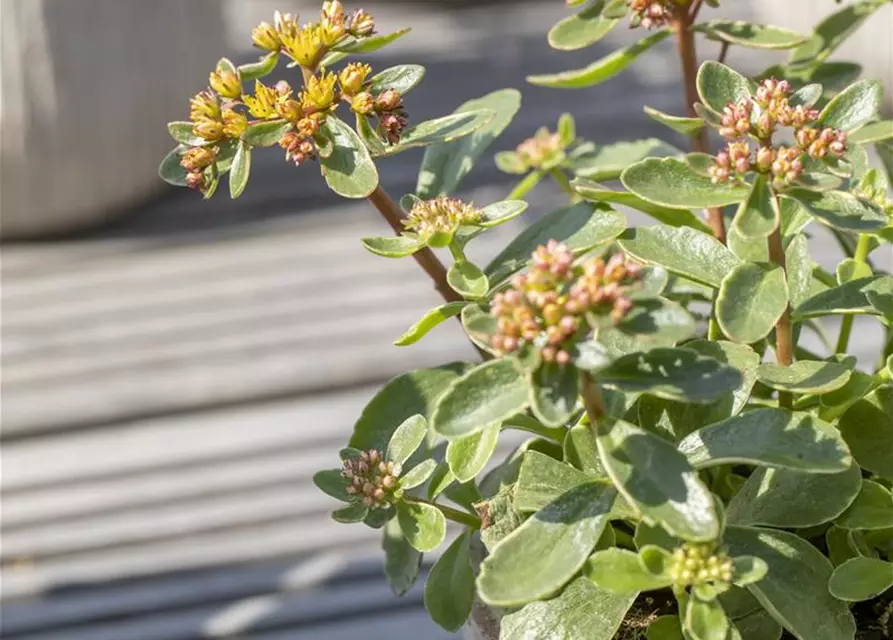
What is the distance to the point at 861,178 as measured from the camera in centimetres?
58

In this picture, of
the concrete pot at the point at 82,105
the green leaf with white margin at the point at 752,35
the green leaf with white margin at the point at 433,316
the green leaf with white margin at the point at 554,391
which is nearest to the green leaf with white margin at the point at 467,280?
the green leaf with white margin at the point at 433,316

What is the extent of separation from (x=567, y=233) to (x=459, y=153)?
0.11 meters

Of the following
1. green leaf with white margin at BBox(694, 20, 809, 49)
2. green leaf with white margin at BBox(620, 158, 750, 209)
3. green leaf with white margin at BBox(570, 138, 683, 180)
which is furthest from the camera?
green leaf with white margin at BBox(570, 138, 683, 180)

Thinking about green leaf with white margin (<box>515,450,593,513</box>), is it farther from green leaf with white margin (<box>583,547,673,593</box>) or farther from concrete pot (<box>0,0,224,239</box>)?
concrete pot (<box>0,0,224,239</box>)

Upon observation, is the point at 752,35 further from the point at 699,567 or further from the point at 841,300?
the point at 699,567

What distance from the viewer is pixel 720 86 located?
0.50m

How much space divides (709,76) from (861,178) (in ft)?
0.44

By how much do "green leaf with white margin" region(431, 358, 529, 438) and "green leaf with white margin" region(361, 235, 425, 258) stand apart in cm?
11

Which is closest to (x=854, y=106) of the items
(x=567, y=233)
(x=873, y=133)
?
(x=873, y=133)

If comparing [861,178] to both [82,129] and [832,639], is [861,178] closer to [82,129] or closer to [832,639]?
[832,639]

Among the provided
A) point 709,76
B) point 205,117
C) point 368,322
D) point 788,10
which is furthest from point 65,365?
point 788,10

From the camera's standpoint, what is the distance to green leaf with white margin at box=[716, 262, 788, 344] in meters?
0.44

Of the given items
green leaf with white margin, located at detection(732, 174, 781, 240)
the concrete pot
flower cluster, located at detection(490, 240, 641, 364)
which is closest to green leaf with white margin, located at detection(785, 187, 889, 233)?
green leaf with white margin, located at detection(732, 174, 781, 240)

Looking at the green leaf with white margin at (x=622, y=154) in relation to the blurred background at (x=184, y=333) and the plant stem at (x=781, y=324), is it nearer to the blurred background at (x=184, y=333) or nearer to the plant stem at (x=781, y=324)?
the plant stem at (x=781, y=324)
